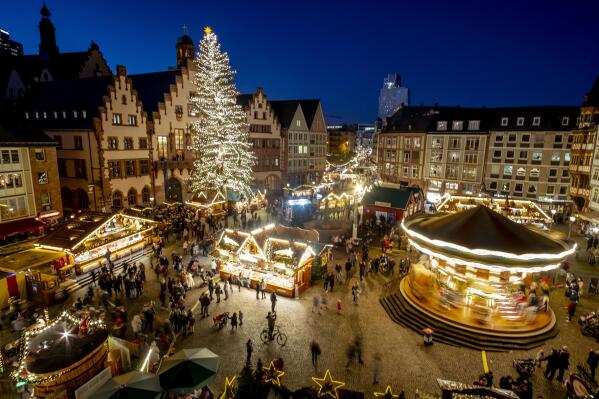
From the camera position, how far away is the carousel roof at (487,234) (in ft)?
51.3

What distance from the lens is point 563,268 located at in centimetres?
2316

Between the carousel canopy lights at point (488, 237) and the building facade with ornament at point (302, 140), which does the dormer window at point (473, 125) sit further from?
the carousel canopy lights at point (488, 237)

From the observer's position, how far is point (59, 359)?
10094 mm

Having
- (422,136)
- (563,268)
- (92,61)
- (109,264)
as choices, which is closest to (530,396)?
(563,268)

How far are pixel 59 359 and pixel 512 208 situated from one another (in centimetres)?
3468

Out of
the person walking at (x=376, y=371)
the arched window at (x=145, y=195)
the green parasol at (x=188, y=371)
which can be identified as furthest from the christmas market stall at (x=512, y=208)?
the arched window at (x=145, y=195)

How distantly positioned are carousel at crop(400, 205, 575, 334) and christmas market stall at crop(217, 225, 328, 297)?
569 centimetres

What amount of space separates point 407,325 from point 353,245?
36.5 feet

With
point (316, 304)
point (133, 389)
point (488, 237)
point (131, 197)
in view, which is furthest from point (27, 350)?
point (131, 197)

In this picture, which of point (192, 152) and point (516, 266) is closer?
point (516, 266)

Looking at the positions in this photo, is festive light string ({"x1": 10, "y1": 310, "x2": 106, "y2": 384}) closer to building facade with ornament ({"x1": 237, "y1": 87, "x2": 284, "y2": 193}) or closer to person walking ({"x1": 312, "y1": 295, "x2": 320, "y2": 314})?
person walking ({"x1": 312, "y1": 295, "x2": 320, "y2": 314})

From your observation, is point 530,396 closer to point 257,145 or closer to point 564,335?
point 564,335

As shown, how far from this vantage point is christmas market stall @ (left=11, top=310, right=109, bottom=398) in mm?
9891

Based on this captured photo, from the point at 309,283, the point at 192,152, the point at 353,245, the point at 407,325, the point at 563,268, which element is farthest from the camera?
the point at 192,152
